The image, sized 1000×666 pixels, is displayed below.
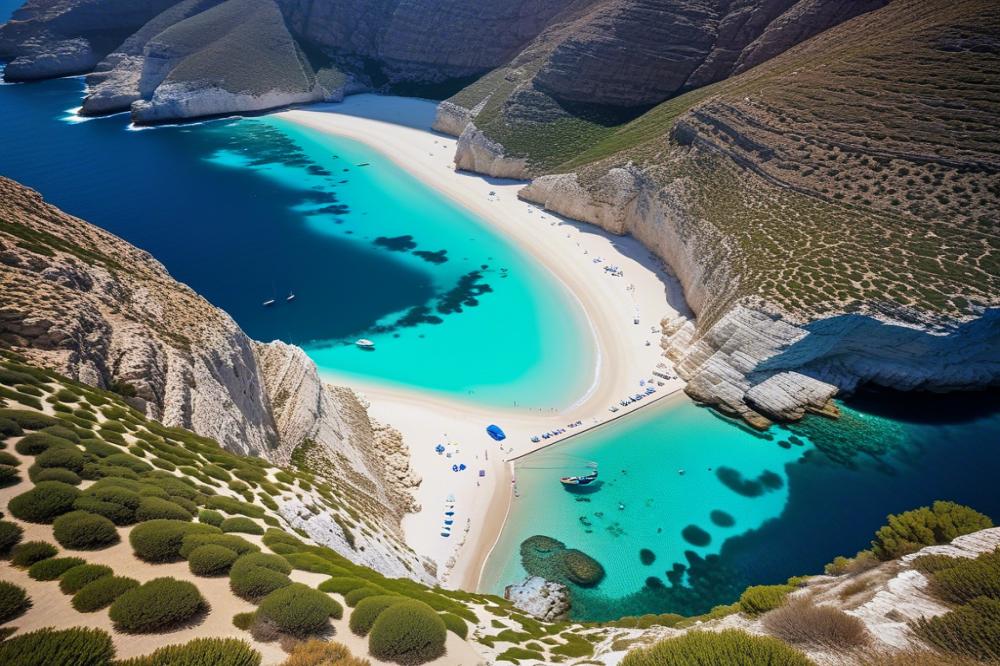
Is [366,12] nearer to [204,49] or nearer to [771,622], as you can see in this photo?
[204,49]

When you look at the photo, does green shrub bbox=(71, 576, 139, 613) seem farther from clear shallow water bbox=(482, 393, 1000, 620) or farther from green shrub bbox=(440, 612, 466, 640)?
clear shallow water bbox=(482, 393, 1000, 620)

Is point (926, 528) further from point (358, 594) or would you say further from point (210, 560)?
point (210, 560)

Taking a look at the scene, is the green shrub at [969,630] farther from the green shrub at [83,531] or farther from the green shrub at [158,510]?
the green shrub at [83,531]

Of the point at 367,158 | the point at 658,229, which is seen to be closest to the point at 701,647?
the point at 658,229

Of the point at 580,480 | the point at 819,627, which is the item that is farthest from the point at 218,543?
the point at 580,480

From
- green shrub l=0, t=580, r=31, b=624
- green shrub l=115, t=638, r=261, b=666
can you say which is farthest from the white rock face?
green shrub l=0, t=580, r=31, b=624

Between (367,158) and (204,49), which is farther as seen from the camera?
(204,49)
